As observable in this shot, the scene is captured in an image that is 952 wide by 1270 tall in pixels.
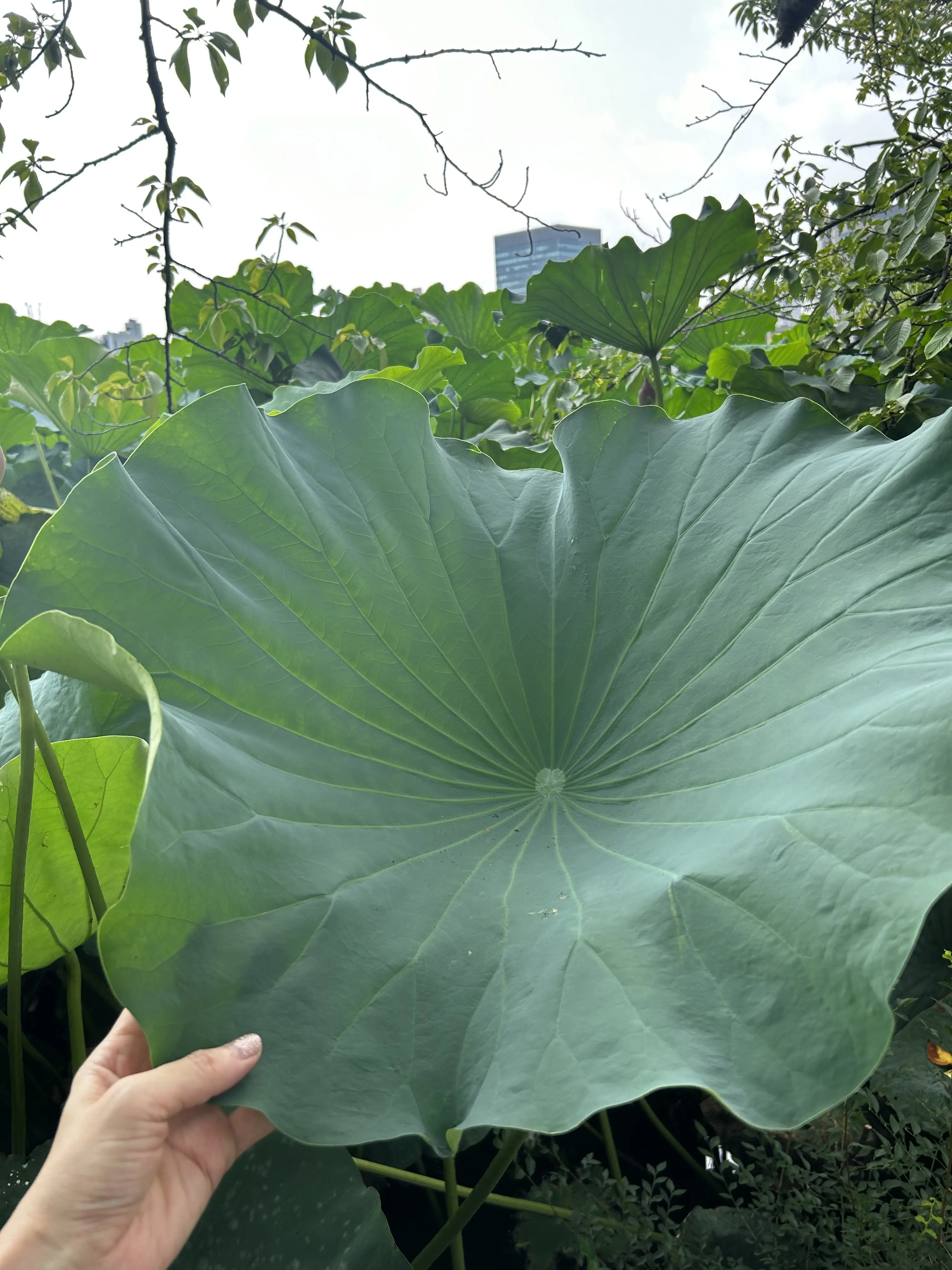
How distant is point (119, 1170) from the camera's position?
1.97 ft

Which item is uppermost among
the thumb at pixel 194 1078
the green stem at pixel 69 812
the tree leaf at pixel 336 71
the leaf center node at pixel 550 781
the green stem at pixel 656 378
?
the tree leaf at pixel 336 71

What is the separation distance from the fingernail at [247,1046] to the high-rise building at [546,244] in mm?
1532

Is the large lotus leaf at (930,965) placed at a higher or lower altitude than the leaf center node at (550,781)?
lower

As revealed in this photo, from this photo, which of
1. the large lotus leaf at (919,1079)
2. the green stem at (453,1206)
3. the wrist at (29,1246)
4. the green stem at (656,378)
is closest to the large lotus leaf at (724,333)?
the green stem at (656,378)

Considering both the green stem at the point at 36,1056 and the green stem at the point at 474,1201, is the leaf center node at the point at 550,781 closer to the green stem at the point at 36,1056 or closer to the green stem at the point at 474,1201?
the green stem at the point at 474,1201

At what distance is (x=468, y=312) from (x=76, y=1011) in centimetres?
283

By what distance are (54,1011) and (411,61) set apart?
163 cm

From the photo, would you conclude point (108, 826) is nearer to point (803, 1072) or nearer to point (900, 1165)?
point (803, 1072)

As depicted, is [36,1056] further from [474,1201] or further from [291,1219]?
[474,1201]

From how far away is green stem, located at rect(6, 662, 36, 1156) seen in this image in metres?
0.77

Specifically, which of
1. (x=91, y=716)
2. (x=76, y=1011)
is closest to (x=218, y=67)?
(x=91, y=716)

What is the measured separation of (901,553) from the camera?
2.92ft

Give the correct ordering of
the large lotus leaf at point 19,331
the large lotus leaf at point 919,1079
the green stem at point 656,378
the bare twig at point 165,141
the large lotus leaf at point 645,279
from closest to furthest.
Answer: the large lotus leaf at point 919,1079, the bare twig at point 165,141, the large lotus leaf at point 645,279, the green stem at point 656,378, the large lotus leaf at point 19,331

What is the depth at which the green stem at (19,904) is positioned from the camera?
769 millimetres
